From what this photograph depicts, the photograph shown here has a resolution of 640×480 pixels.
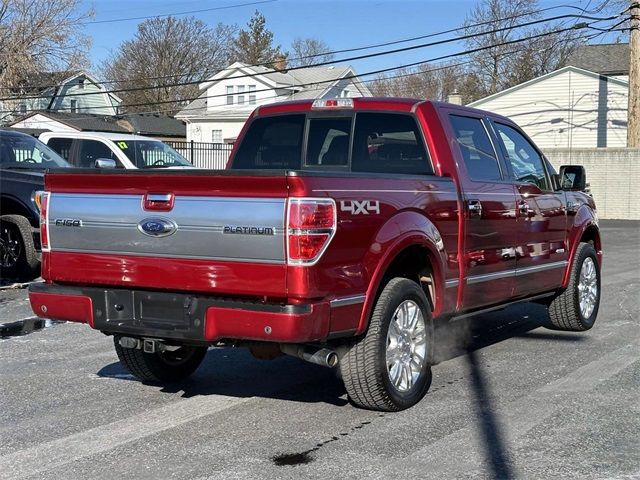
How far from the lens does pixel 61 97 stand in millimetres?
59906

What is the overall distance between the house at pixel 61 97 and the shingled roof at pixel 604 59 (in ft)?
87.6

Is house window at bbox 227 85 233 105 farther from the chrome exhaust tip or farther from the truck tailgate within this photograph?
the chrome exhaust tip

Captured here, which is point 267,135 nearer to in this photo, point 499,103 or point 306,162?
point 306,162

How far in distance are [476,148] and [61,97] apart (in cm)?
5732

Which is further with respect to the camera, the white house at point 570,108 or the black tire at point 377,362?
the white house at point 570,108

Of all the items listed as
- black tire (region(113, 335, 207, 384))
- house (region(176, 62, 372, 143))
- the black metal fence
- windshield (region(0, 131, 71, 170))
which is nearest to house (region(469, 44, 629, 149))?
the black metal fence

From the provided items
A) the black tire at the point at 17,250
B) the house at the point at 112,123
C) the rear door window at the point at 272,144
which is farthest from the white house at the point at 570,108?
the rear door window at the point at 272,144

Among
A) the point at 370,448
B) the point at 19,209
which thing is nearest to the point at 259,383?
the point at 370,448

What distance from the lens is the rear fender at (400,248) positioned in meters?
5.04

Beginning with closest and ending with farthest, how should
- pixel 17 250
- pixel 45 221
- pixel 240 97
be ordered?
pixel 45 221 < pixel 17 250 < pixel 240 97

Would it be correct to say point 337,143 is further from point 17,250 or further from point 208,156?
point 208,156

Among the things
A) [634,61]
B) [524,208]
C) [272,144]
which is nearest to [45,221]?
[272,144]

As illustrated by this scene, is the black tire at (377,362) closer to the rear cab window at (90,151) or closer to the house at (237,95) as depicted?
the rear cab window at (90,151)

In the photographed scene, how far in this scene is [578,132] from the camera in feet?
124
